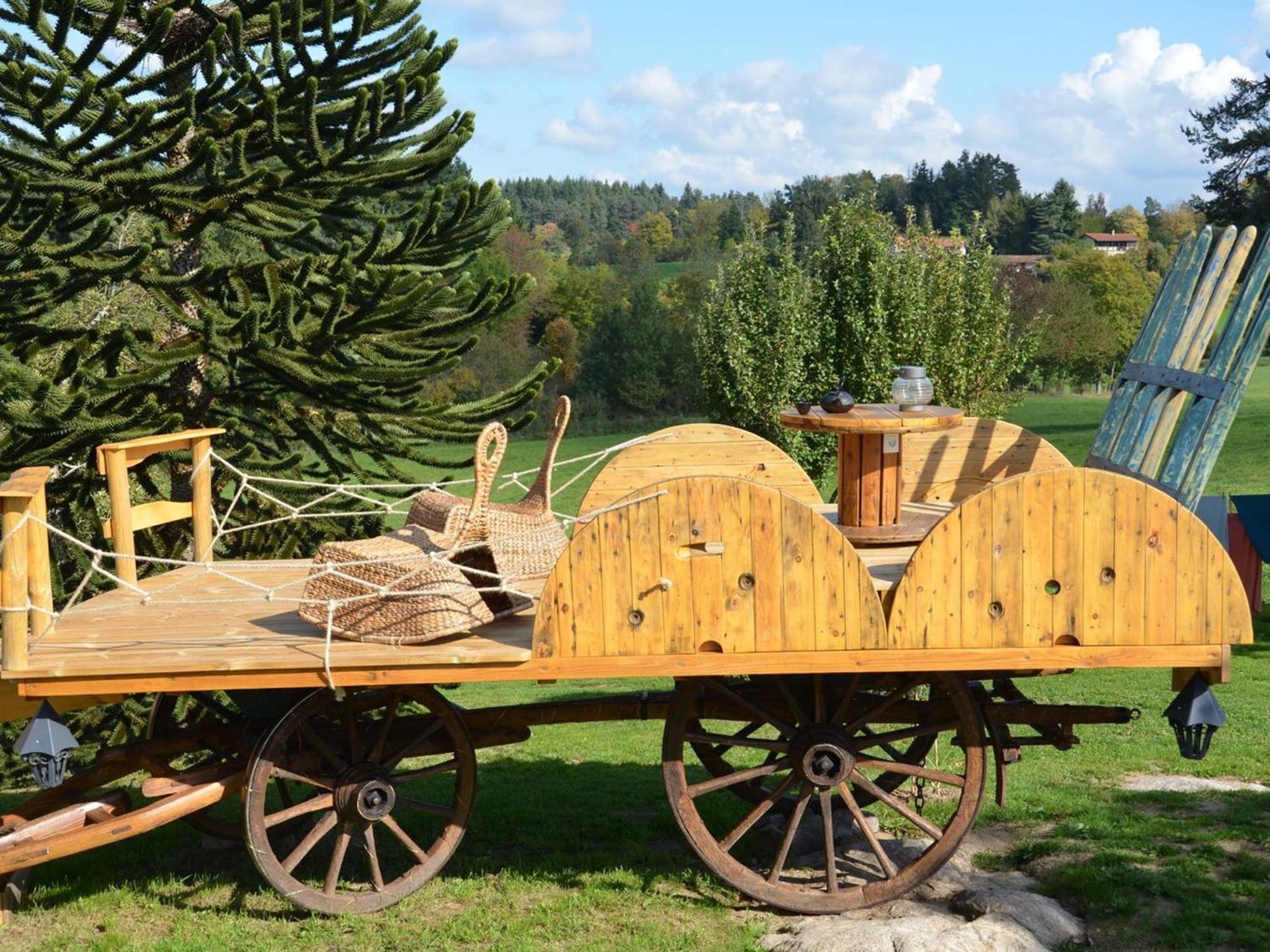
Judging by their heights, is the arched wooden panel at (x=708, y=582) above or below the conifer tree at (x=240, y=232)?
below

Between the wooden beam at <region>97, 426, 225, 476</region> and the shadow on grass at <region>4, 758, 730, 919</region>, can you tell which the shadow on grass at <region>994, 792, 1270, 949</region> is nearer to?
the shadow on grass at <region>4, 758, 730, 919</region>

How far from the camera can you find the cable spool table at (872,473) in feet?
Answer: 21.6

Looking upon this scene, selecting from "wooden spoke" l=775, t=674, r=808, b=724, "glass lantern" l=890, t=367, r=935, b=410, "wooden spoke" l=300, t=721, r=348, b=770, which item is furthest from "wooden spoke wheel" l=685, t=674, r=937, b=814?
"wooden spoke" l=300, t=721, r=348, b=770

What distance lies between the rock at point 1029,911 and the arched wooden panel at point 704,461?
8.52 ft

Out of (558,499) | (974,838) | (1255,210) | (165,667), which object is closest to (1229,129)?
(1255,210)

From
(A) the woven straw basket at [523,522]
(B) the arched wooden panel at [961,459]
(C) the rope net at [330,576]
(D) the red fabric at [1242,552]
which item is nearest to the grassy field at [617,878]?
(C) the rope net at [330,576]

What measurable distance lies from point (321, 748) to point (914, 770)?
263 centimetres

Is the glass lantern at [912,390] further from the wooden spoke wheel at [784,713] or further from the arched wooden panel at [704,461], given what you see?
the wooden spoke wheel at [784,713]

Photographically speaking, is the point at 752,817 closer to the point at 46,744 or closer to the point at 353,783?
the point at 353,783

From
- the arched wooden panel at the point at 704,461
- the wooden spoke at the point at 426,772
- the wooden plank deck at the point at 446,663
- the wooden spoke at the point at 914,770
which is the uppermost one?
the arched wooden panel at the point at 704,461

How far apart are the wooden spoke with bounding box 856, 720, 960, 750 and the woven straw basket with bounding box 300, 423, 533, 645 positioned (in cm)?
167

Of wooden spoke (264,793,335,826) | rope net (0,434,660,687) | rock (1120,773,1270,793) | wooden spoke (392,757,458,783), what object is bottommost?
rock (1120,773,1270,793)

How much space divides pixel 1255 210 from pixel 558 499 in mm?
19649

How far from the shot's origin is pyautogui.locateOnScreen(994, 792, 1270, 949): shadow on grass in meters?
5.46
